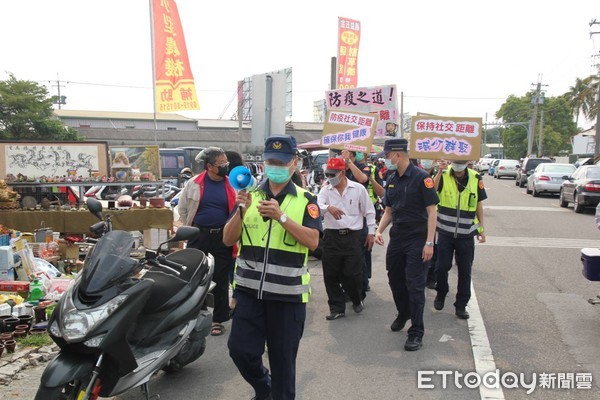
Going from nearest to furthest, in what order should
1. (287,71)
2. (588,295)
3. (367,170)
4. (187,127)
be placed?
(588,295)
(287,71)
(367,170)
(187,127)

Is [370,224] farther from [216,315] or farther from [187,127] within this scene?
[187,127]

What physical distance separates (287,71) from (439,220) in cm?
310

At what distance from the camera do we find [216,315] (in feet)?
18.9

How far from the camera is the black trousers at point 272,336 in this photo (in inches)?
136

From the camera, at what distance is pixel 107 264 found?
326 centimetres

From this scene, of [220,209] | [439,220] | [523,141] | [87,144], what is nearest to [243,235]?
[220,209]

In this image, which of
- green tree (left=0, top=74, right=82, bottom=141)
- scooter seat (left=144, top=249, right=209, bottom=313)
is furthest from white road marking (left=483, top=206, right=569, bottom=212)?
green tree (left=0, top=74, right=82, bottom=141)

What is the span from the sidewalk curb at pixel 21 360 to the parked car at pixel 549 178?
71.9 feet

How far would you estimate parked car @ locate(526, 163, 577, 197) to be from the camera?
897 inches

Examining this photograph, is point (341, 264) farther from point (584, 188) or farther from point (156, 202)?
point (584, 188)

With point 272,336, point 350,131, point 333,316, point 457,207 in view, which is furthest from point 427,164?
point 272,336

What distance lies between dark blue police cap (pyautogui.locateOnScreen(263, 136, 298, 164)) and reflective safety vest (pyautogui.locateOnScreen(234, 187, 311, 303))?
26cm

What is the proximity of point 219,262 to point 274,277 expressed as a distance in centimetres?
241

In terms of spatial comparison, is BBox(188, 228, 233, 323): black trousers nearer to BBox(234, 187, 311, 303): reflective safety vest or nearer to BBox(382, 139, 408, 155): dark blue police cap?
BBox(382, 139, 408, 155): dark blue police cap
